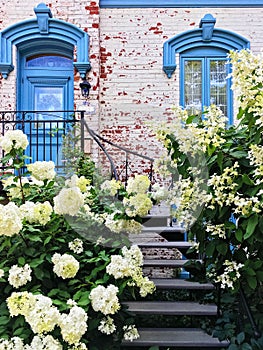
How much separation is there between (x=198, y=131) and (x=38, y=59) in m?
5.02

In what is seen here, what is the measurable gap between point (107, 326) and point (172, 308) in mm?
1247

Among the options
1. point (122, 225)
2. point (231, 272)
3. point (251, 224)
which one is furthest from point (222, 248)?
point (122, 225)

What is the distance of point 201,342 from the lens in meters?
3.49

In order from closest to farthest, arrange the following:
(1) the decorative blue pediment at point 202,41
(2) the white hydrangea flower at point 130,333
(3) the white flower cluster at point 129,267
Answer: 1. (3) the white flower cluster at point 129,267
2. (2) the white hydrangea flower at point 130,333
3. (1) the decorative blue pediment at point 202,41

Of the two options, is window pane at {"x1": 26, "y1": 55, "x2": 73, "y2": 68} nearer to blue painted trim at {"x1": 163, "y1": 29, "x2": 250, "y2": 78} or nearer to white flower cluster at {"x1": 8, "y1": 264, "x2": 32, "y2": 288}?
blue painted trim at {"x1": 163, "y1": 29, "x2": 250, "y2": 78}

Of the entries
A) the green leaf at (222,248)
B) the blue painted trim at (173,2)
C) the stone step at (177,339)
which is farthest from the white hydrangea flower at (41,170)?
the blue painted trim at (173,2)

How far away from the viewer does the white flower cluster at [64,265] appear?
8.78 feet

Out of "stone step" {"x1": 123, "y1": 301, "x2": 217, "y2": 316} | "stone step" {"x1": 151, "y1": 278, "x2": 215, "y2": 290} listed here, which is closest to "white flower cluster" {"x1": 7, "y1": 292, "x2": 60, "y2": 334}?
"stone step" {"x1": 123, "y1": 301, "x2": 217, "y2": 316}

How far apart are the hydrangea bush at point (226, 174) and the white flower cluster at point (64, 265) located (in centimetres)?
76

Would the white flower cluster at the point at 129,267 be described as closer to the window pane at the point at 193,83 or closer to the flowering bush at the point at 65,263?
the flowering bush at the point at 65,263

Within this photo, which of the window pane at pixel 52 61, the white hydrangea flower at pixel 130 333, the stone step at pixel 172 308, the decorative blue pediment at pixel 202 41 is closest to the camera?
the white hydrangea flower at pixel 130 333

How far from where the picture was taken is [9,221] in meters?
2.62

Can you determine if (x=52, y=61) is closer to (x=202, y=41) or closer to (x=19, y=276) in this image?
(x=202, y=41)

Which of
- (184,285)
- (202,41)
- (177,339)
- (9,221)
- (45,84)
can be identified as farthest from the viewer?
(45,84)
